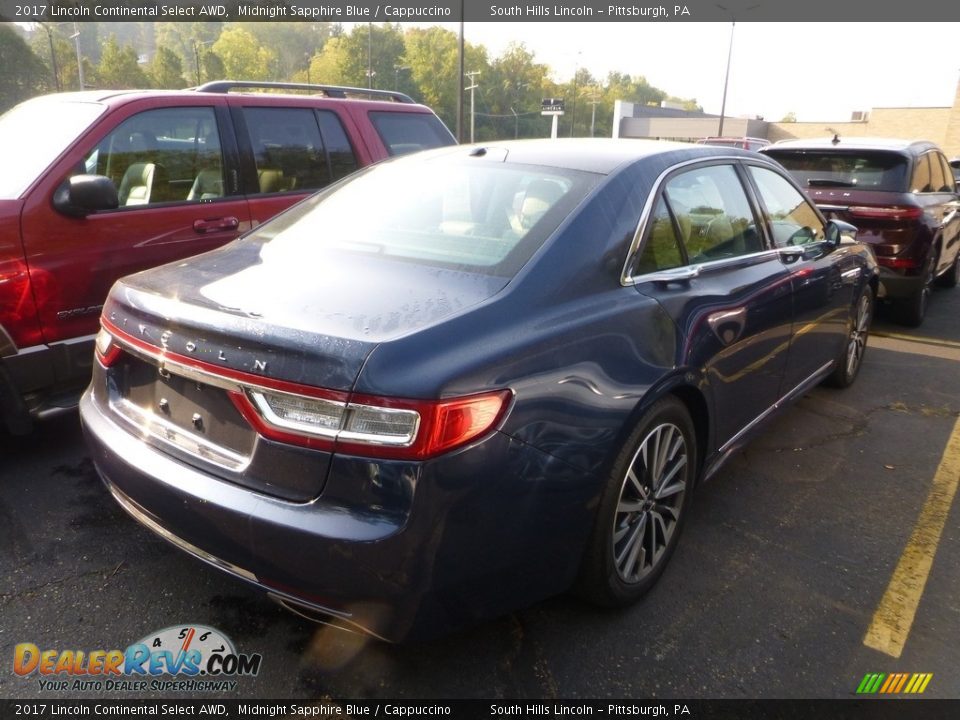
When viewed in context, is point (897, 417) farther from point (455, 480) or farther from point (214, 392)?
point (214, 392)

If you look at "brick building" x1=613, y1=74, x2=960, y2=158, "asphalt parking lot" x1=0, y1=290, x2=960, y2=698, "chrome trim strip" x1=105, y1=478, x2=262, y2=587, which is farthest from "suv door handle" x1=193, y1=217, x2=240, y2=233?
"brick building" x1=613, y1=74, x2=960, y2=158

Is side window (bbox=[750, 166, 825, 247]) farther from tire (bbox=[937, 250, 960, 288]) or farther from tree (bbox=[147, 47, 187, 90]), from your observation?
tree (bbox=[147, 47, 187, 90])

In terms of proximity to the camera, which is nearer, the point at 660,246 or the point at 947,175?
the point at 660,246

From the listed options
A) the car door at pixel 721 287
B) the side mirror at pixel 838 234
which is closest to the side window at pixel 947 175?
the side mirror at pixel 838 234

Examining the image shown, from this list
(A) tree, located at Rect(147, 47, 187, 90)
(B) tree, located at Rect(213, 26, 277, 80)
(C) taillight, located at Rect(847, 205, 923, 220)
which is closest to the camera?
(C) taillight, located at Rect(847, 205, 923, 220)

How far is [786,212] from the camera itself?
3.91 meters

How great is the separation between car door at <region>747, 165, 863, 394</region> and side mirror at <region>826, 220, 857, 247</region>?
30 millimetres

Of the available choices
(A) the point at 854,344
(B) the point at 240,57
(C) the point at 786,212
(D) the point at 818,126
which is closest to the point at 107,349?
(C) the point at 786,212

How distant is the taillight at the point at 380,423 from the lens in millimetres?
1780

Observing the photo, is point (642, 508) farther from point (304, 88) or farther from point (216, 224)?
point (304, 88)

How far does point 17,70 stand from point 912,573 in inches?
2821

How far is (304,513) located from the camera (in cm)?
187

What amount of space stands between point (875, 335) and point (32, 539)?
6957mm

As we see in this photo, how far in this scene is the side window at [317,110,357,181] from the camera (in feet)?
17.1
